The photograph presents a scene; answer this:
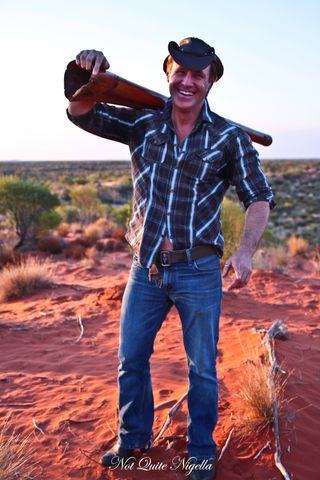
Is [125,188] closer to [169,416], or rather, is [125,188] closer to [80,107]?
[169,416]

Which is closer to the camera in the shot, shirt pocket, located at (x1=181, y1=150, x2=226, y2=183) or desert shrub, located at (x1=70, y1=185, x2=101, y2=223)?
shirt pocket, located at (x1=181, y1=150, x2=226, y2=183)

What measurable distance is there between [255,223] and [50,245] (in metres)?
12.0

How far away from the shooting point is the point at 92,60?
2.59m

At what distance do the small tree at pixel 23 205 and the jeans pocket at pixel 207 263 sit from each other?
12713 millimetres

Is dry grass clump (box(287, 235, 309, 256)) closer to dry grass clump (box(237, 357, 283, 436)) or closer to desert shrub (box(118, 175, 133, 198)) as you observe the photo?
dry grass clump (box(237, 357, 283, 436))

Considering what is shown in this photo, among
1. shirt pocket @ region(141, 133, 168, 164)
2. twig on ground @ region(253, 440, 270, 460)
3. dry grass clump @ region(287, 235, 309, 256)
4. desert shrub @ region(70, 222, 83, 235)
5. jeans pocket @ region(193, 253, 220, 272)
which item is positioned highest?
shirt pocket @ region(141, 133, 168, 164)

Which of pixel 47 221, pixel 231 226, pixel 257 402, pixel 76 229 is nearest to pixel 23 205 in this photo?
pixel 47 221

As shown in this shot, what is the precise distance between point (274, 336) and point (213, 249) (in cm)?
307

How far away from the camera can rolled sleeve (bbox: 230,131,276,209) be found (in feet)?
8.84

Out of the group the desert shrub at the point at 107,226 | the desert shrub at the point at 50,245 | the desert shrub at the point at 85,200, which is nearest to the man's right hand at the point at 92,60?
the desert shrub at the point at 50,245

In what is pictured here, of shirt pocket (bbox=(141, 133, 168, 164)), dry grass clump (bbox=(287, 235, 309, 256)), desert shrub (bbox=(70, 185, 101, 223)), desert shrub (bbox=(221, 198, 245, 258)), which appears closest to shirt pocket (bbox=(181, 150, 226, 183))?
shirt pocket (bbox=(141, 133, 168, 164))

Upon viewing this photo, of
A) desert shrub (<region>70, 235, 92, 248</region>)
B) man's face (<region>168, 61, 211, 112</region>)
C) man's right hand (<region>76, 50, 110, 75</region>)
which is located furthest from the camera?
desert shrub (<region>70, 235, 92, 248</region>)

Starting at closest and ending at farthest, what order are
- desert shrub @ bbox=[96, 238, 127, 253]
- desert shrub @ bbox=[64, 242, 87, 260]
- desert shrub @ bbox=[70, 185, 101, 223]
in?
1. desert shrub @ bbox=[64, 242, 87, 260]
2. desert shrub @ bbox=[96, 238, 127, 253]
3. desert shrub @ bbox=[70, 185, 101, 223]

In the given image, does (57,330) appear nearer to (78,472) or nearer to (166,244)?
(78,472)
